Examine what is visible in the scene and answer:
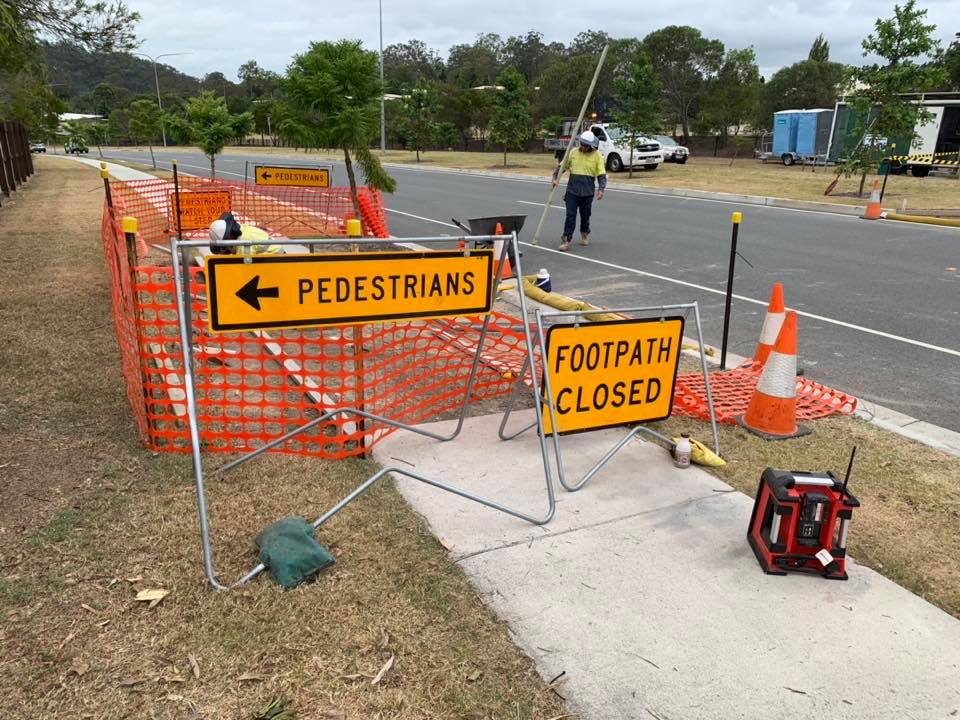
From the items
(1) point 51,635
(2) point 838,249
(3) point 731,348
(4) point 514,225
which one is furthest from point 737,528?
(2) point 838,249

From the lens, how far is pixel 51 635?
2.67m

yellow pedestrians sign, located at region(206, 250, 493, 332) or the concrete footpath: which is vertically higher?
yellow pedestrians sign, located at region(206, 250, 493, 332)

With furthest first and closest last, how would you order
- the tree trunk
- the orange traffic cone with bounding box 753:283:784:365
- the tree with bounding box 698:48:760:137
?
the tree with bounding box 698:48:760:137 → the tree trunk → the orange traffic cone with bounding box 753:283:784:365

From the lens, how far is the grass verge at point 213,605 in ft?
8.00

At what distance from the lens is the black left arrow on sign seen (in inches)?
126

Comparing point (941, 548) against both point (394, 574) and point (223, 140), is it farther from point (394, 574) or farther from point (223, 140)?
point (223, 140)

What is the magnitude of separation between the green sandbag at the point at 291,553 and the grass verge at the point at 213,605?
64 millimetres

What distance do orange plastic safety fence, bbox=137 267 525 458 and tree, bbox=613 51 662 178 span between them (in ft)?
77.0

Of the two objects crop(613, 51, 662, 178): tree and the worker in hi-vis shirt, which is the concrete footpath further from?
crop(613, 51, 662, 178): tree

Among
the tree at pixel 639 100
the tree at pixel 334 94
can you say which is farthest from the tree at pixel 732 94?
the tree at pixel 334 94

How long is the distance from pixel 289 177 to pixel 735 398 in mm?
9656

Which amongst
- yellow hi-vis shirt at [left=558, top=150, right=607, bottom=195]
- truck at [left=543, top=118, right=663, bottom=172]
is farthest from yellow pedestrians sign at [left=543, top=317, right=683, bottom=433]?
truck at [left=543, top=118, right=663, bottom=172]

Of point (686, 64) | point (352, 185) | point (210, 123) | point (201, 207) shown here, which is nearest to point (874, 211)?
point (352, 185)

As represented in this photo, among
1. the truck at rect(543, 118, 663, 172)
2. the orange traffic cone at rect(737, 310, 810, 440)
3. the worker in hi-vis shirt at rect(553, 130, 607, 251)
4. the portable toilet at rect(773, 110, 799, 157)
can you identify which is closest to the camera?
the orange traffic cone at rect(737, 310, 810, 440)
